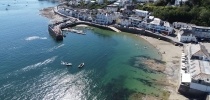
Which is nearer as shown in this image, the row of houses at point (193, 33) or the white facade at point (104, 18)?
the row of houses at point (193, 33)

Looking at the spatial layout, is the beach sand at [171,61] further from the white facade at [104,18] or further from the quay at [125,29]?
the white facade at [104,18]

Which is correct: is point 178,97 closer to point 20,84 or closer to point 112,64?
point 112,64

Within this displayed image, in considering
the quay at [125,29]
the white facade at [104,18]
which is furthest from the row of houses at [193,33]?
the white facade at [104,18]

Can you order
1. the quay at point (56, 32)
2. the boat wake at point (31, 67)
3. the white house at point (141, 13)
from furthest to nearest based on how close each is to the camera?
the white house at point (141, 13), the quay at point (56, 32), the boat wake at point (31, 67)

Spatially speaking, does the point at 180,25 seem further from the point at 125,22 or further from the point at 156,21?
the point at 125,22

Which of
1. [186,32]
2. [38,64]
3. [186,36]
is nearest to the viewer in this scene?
[38,64]

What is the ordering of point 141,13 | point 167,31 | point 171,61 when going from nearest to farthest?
point 171,61
point 167,31
point 141,13

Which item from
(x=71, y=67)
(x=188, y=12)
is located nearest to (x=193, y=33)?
(x=188, y=12)

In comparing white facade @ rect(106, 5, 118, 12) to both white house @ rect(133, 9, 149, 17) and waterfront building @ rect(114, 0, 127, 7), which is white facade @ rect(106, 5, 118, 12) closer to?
waterfront building @ rect(114, 0, 127, 7)
